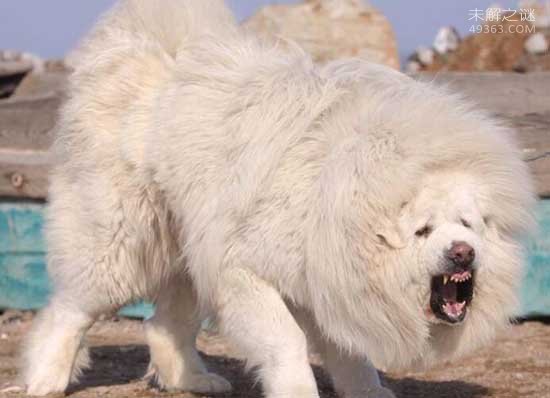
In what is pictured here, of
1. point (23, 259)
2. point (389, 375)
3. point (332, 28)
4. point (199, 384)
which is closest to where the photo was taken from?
point (199, 384)

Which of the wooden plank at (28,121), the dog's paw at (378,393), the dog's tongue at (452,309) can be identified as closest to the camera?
the dog's tongue at (452,309)

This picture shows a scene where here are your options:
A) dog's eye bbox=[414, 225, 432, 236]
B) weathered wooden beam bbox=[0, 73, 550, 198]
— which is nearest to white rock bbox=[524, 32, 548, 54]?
weathered wooden beam bbox=[0, 73, 550, 198]

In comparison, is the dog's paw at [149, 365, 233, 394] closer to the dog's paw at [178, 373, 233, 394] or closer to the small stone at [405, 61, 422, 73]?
the dog's paw at [178, 373, 233, 394]

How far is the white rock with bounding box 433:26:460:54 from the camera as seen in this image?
15.5 metres

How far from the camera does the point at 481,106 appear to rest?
881 centimetres

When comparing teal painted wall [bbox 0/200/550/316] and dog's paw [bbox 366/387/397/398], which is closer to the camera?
dog's paw [bbox 366/387/397/398]

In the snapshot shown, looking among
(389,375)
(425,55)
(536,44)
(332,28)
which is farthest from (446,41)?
(389,375)

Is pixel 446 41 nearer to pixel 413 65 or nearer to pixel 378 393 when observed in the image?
pixel 413 65

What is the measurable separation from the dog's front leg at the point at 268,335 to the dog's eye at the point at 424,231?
0.69 m

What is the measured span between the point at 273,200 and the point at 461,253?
848mm

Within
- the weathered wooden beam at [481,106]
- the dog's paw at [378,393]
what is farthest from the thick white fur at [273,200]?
the weathered wooden beam at [481,106]

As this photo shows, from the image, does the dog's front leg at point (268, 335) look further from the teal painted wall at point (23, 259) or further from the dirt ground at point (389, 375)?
the teal painted wall at point (23, 259)

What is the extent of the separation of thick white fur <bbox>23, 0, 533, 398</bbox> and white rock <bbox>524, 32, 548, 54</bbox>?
302 inches

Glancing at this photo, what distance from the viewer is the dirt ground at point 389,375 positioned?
21.0 feet
